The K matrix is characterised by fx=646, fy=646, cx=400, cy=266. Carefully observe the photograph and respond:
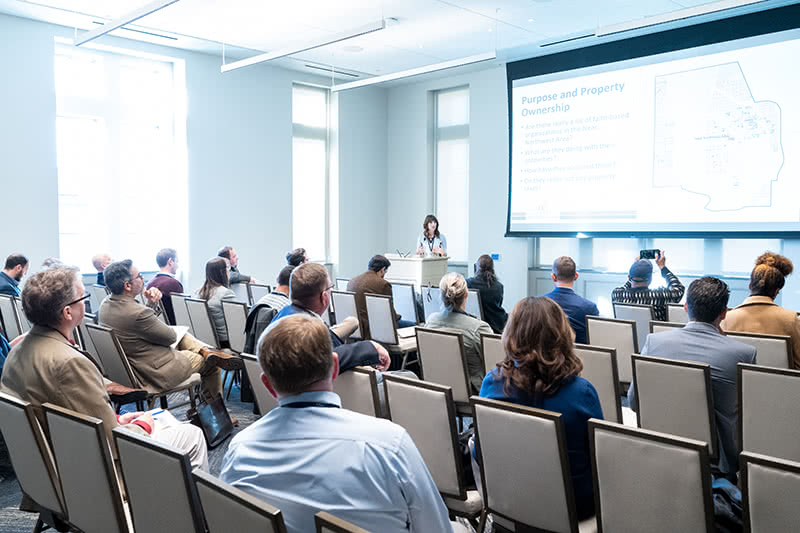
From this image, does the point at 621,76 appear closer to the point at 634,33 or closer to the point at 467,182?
the point at 634,33

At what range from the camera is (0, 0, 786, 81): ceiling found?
7.41 meters

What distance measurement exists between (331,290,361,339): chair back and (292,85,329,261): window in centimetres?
542

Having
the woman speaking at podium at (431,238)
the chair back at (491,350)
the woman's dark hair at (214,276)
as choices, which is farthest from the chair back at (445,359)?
the woman speaking at podium at (431,238)

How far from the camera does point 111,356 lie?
13.4 ft

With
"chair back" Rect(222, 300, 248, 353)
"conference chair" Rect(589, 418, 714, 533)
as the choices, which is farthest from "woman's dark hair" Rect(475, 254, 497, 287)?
"conference chair" Rect(589, 418, 714, 533)

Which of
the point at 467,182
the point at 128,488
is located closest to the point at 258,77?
the point at 467,182

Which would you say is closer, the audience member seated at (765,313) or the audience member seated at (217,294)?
the audience member seated at (765,313)

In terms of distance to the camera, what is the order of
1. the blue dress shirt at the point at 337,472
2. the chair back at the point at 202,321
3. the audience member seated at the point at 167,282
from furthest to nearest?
the audience member seated at the point at 167,282 → the chair back at the point at 202,321 → the blue dress shirt at the point at 337,472

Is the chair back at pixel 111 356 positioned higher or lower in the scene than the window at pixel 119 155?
lower

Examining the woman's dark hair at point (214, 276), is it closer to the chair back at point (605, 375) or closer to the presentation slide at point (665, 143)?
the chair back at point (605, 375)

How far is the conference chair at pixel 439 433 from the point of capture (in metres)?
2.44

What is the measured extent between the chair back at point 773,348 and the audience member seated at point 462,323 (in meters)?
1.42

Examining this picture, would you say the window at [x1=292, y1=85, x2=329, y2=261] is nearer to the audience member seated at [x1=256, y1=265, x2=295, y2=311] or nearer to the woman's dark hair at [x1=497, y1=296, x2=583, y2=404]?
the audience member seated at [x1=256, y1=265, x2=295, y2=311]

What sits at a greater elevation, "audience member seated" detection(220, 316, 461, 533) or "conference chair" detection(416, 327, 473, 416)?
"audience member seated" detection(220, 316, 461, 533)
